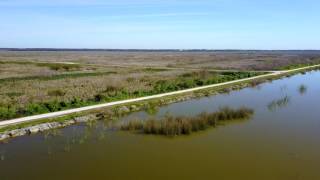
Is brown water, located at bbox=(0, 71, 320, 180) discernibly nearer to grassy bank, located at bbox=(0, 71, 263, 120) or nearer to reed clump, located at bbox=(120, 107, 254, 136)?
reed clump, located at bbox=(120, 107, 254, 136)

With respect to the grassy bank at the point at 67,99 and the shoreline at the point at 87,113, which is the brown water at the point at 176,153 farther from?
the grassy bank at the point at 67,99

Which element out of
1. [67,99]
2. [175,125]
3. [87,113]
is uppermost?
[175,125]

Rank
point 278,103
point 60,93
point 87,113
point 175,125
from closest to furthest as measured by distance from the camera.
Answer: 1. point 175,125
2. point 87,113
3. point 278,103
4. point 60,93

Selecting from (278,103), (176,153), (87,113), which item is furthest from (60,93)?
(176,153)

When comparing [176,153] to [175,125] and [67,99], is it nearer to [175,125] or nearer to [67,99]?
[175,125]

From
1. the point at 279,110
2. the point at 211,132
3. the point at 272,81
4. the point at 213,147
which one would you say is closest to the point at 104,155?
the point at 213,147

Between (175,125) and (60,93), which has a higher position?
(175,125)

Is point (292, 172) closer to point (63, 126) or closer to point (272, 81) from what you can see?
point (63, 126)

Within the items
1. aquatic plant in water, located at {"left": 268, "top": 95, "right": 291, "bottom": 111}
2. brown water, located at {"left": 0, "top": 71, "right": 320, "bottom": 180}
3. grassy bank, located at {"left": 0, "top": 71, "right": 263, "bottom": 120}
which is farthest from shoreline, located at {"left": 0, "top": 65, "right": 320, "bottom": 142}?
aquatic plant in water, located at {"left": 268, "top": 95, "right": 291, "bottom": 111}

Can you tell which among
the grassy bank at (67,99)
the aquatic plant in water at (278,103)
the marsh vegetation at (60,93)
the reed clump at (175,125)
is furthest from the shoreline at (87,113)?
the aquatic plant in water at (278,103)
